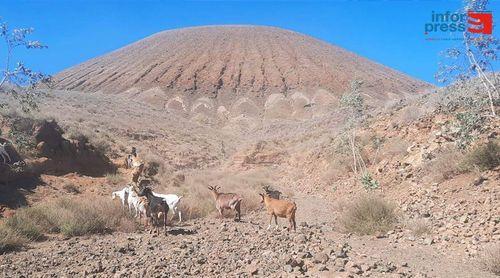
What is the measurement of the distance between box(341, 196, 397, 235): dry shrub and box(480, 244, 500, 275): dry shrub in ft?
10.4

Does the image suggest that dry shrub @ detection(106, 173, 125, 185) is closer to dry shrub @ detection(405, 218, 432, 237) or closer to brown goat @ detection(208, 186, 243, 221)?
brown goat @ detection(208, 186, 243, 221)

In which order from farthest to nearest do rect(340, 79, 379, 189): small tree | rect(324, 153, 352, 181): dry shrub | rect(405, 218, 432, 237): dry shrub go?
rect(324, 153, 352, 181): dry shrub < rect(340, 79, 379, 189): small tree < rect(405, 218, 432, 237): dry shrub

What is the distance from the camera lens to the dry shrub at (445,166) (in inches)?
555

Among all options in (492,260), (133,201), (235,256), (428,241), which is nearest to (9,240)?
(133,201)

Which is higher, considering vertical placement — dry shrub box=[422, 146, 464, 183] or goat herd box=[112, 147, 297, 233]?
dry shrub box=[422, 146, 464, 183]

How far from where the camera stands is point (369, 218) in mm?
12086

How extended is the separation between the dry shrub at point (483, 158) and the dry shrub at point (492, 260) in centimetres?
477

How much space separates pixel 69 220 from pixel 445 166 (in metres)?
12.0

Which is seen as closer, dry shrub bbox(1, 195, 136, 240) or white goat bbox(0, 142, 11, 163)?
dry shrub bbox(1, 195, 136, 240)

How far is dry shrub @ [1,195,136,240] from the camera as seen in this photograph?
1144cm

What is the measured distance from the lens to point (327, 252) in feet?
27.7

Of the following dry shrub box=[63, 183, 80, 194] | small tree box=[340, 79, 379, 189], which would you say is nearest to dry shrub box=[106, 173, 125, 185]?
dry shrub box=[63, 183, 80, 194]

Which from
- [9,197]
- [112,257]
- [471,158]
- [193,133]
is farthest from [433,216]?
[193,133]

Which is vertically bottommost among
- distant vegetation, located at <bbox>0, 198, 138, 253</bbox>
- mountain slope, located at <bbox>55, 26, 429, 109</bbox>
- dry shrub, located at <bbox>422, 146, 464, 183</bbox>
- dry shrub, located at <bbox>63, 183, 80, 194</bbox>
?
distant vegetation, located at <bbox>0, 198, 138, 253</bbox>
